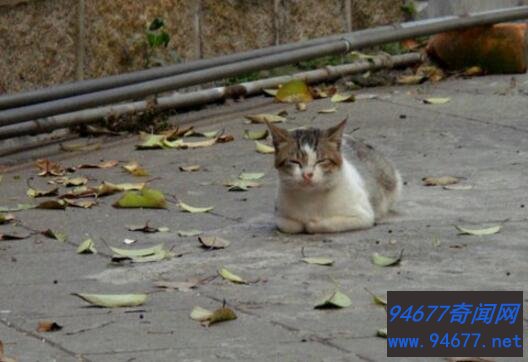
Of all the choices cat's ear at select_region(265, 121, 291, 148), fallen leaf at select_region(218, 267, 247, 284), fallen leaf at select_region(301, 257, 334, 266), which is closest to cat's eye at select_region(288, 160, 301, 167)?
cat's ear at select_region(265, 121, 291, 148)

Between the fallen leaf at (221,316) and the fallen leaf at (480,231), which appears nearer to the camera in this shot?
the fallen leaf at (221,316)

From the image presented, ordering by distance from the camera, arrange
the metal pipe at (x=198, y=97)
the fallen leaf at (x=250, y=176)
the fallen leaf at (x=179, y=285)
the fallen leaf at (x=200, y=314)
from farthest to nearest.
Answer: the metal pipe at (x=198, y=97) → the fallen leaf at (x=250, y=176) → the fallen leaf at (x=179, y=285) → the fallen leaf at (x=200, y=314)

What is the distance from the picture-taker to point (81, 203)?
297 inches

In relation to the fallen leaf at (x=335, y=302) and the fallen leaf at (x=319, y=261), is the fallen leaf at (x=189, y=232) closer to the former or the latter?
the fallen leaf at (x=319, y=261)

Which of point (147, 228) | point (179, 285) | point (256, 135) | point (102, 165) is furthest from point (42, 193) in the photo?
point (179, 285)

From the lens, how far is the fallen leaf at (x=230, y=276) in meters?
5.91

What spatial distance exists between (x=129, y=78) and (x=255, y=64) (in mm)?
890

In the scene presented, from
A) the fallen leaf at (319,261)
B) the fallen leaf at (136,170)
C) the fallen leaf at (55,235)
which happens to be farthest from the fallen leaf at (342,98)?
the fallen leaf at (319,261)

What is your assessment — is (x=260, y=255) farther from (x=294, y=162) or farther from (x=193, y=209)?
(x=193, y=209)

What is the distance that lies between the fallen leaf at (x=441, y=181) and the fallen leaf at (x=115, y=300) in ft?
8.13

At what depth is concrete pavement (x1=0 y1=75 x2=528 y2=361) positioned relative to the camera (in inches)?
202

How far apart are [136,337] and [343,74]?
17.8 feet

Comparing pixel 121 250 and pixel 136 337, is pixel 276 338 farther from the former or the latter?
pixel 121 250

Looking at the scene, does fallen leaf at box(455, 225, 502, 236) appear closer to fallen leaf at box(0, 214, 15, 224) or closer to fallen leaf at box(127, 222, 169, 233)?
fallen leaf at box(127, 222, 169, 233)
